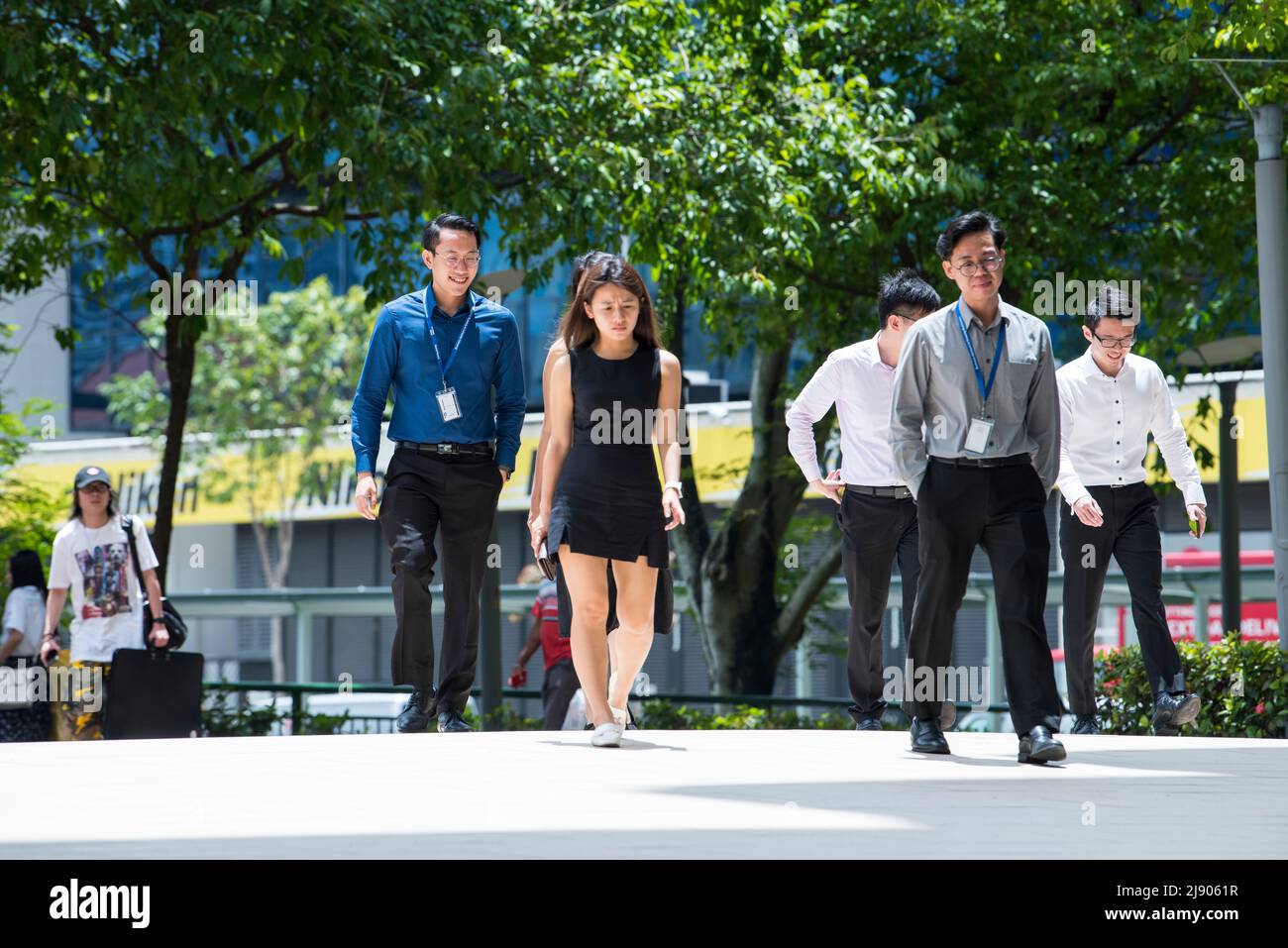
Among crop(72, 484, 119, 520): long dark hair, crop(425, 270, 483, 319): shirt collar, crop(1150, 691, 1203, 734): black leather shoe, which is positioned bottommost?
crop(1150, 691, 1203, 734): black leather shoe

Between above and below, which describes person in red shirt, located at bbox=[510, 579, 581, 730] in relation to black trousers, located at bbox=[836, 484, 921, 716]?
below

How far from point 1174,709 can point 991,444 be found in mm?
2922

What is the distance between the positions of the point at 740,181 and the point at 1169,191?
4237mm

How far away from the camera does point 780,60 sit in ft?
54.0

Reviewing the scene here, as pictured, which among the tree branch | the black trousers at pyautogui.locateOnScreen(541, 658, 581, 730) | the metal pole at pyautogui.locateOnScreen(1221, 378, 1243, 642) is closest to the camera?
the black trousers at pyautogui.locateOnScreen(541, 658, 581, 730)

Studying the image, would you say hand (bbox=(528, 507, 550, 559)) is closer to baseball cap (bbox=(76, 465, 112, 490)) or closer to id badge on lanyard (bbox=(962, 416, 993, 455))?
id badge on lanyard (bbox=(962, 416, 993, 455))

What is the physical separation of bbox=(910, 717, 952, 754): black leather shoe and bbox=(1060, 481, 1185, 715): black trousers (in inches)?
77.8

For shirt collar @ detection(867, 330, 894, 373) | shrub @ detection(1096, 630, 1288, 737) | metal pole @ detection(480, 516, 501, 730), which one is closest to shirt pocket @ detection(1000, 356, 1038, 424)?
shirt collar @ detection(867, 330, 894, 373)

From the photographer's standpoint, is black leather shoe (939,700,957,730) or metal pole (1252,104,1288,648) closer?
black leather shoe (939,700,957,730)

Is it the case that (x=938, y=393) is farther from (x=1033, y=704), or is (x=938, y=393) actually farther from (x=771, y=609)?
(x=771, y=609)

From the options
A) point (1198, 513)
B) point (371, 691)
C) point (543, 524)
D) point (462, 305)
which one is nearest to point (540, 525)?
point (543, 524)

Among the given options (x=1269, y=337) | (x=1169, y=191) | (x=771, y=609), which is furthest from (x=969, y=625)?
(x=1269, y=337)

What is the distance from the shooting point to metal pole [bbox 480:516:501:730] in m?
13.5

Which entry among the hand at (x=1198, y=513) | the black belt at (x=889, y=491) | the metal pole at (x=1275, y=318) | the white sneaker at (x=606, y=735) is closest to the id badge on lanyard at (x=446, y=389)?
the white sneaker at (x=606, y=735)
